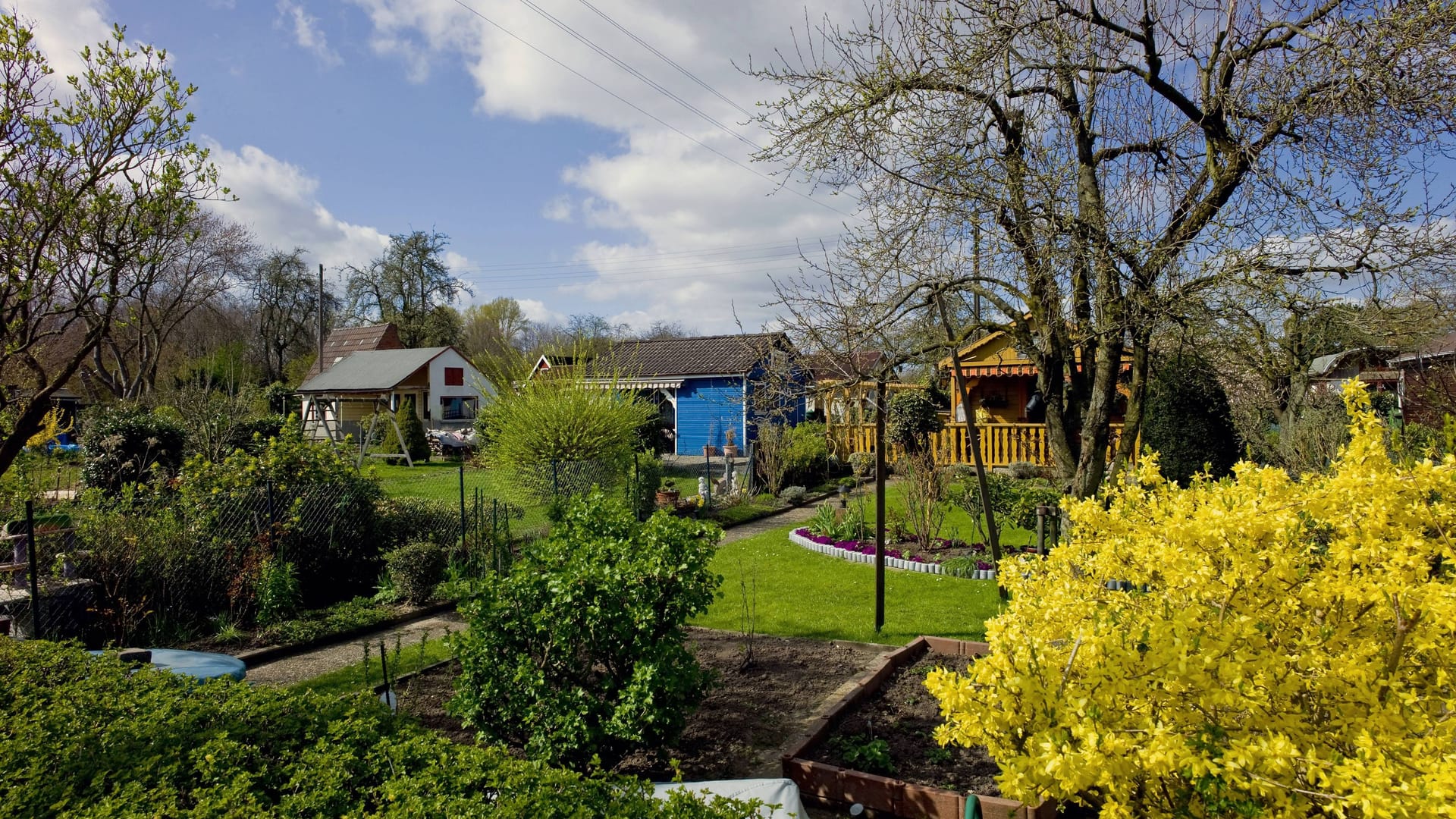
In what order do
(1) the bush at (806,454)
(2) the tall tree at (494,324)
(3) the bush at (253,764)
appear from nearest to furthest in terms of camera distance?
(3) the bush at (253,764)
(1) the bush at (806,454)
(2) the tall tree at (494,324)

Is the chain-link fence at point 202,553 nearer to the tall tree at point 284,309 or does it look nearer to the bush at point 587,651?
the bush at point 587,651

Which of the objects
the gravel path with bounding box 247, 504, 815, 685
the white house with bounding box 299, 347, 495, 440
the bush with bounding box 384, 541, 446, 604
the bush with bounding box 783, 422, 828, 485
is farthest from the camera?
the white house with bounding box 299, 347, 495, 440

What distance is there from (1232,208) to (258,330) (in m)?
50.6

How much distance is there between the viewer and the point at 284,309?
45188mm

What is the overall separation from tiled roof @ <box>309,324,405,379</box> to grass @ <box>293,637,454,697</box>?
39.2 m

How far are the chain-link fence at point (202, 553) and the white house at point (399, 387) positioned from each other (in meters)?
22.2

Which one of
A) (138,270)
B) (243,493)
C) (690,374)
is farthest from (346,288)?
(138,270)

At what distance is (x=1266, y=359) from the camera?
7.35 meters

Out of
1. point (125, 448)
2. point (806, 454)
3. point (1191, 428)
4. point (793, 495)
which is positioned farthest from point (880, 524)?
point (125, 448)

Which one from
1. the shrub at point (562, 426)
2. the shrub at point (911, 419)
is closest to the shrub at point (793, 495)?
the shrub at point (911, 419)

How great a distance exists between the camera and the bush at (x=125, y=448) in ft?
41.5

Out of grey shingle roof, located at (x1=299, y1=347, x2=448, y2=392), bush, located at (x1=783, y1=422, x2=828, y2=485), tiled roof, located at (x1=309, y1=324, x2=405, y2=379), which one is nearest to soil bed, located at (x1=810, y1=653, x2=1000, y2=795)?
bush, located at (x1=783, y1=422, x2=828, y2=485)

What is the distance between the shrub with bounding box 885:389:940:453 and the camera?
18844 mm

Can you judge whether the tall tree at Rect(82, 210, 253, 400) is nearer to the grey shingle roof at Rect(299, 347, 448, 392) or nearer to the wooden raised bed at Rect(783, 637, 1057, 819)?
the grey shingle roof at Rect(299, 347, 448, 392)
